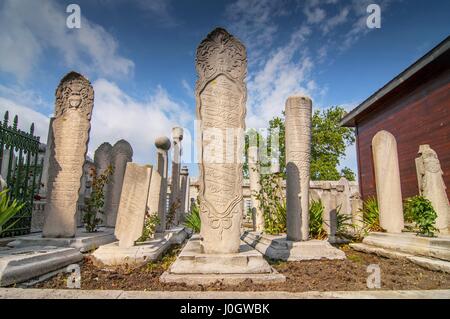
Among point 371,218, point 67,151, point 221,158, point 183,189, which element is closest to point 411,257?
point 371,218

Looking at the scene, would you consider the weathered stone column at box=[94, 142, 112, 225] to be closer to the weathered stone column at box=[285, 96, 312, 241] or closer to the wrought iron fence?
the wrought iron fence

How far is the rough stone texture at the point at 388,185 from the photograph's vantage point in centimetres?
605

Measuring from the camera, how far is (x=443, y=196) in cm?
589

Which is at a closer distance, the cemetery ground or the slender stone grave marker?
the cemetery ground

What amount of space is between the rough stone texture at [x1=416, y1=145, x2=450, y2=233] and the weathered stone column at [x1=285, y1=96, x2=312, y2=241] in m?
→ 3.05

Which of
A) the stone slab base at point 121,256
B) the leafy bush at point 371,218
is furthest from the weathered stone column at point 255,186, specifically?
the stone slab base at point 121,256

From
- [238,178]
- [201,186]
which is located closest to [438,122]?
[238,178]

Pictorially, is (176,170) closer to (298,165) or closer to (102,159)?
(102,159)

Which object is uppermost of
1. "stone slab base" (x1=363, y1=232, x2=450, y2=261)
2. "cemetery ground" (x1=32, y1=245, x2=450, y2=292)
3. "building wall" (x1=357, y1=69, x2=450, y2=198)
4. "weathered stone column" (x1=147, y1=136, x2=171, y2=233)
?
"building wall" (x1=357, y1=69, x2=450, y2=198)

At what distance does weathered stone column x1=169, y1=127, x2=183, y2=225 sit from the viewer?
918cm

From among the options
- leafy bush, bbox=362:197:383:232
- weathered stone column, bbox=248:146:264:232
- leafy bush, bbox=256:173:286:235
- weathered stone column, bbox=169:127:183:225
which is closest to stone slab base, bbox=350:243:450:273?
leafy bush, bbox=362:197:383:232

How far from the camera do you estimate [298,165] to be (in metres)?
5.42

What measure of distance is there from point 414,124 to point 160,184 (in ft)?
28.4
